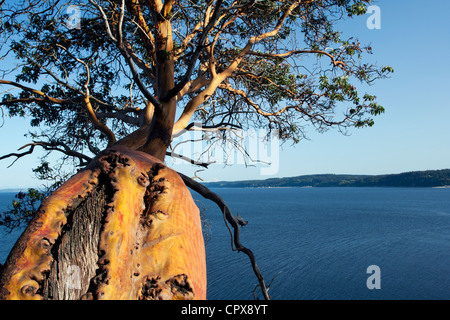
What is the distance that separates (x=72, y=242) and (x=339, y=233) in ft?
165

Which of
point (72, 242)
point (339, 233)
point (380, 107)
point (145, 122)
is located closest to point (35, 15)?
point (145, 122)

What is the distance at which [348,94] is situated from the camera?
710 cm

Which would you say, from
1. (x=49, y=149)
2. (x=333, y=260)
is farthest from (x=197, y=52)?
(x=333, y=260)

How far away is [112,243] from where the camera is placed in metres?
2.28

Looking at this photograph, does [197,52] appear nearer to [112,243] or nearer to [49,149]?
[112,243]

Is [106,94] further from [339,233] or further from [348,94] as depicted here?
[339,233]

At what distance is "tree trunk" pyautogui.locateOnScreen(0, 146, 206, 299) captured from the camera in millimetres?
2145

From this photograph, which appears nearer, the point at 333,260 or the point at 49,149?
the point at 49,149

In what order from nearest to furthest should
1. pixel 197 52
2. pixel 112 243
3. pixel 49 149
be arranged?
pixel 112 243, pixel 197 52, pixel 49 149

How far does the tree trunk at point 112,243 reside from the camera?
7.04 feet

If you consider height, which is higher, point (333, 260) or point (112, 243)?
point (112, 243)

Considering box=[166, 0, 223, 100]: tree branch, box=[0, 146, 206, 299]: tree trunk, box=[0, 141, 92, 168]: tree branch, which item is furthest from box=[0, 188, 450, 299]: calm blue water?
box=[0, 146, 206, 299]: tree trunk

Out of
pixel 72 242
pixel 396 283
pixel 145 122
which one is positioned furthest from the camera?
pixel 396 283
